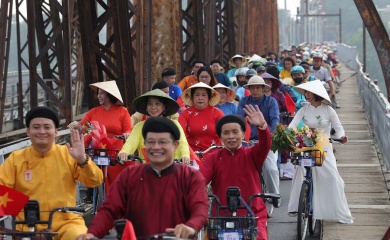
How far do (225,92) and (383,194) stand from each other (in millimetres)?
2825

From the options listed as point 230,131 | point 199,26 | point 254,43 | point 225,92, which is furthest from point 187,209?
point 254,43

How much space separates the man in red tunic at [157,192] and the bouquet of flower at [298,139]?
5.10 metres

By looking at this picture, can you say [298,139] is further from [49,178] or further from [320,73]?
[320,73]

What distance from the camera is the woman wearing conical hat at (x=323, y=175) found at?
39.7ft

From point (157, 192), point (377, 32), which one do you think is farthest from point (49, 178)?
point (377, 32)

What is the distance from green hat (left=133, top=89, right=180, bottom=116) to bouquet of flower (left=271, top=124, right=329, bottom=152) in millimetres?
1811

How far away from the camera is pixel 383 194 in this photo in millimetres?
15156

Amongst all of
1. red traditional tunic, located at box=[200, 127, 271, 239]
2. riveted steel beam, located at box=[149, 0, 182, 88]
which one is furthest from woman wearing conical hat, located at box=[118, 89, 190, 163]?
riveted steel beam, located at box=[149, 0, 182, 88]

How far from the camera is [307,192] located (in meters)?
11.8

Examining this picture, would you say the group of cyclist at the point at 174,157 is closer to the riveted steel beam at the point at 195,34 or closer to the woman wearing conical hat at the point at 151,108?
the woman wearing conical hat at the point at 151,108

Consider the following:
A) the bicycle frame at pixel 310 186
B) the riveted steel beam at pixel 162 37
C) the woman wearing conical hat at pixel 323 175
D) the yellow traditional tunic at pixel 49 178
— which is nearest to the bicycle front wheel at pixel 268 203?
the woman wearing conical hat at pixel 323 175

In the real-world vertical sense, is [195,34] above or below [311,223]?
Answer: above

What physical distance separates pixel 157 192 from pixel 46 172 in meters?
1.31

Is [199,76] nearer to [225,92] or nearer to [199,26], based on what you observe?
[225,92]
